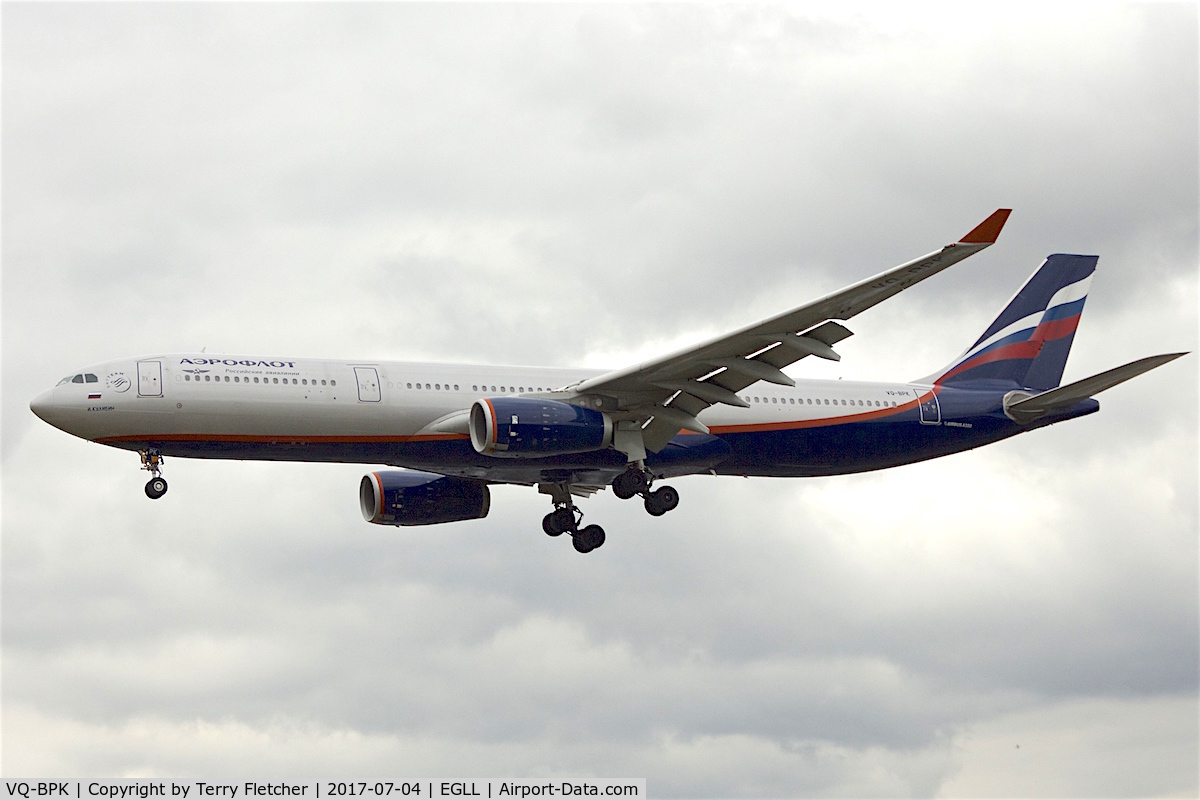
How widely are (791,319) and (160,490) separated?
16535mm

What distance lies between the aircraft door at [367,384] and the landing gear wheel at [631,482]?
7009 mm

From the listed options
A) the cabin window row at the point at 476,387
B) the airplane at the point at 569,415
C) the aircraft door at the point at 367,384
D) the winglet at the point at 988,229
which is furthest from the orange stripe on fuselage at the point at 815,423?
the winglet at the point at 988,229

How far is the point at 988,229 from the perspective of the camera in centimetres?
3372

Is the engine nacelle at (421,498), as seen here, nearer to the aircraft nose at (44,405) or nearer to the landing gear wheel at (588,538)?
the landing gear wheel at (588,538)

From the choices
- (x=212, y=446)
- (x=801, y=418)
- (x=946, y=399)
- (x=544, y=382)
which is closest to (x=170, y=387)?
(x=212, y=446)

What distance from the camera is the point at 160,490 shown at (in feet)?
138

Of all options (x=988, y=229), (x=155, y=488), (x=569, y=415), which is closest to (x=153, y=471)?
(x=155, y=488)

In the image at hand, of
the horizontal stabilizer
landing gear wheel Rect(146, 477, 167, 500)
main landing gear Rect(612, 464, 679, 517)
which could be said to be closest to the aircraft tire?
main landing gear Rect(612, 464, 679, 517)

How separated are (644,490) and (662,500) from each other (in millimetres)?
937

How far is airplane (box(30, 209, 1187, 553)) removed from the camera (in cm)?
4072

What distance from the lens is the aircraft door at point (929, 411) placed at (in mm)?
47875

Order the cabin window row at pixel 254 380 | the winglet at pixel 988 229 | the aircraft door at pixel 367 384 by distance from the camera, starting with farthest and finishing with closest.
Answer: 1. the aircraft door at pixel 367 384
2. the cabin window row at pixel 254 380
3. the winglet at pixel 988 229

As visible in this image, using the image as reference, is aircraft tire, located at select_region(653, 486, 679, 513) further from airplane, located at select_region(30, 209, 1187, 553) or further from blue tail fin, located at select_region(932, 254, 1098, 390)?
blue tail fin, located at select_region(932, 254, 1098, 390)

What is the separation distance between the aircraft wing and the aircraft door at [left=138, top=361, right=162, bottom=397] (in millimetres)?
10334
